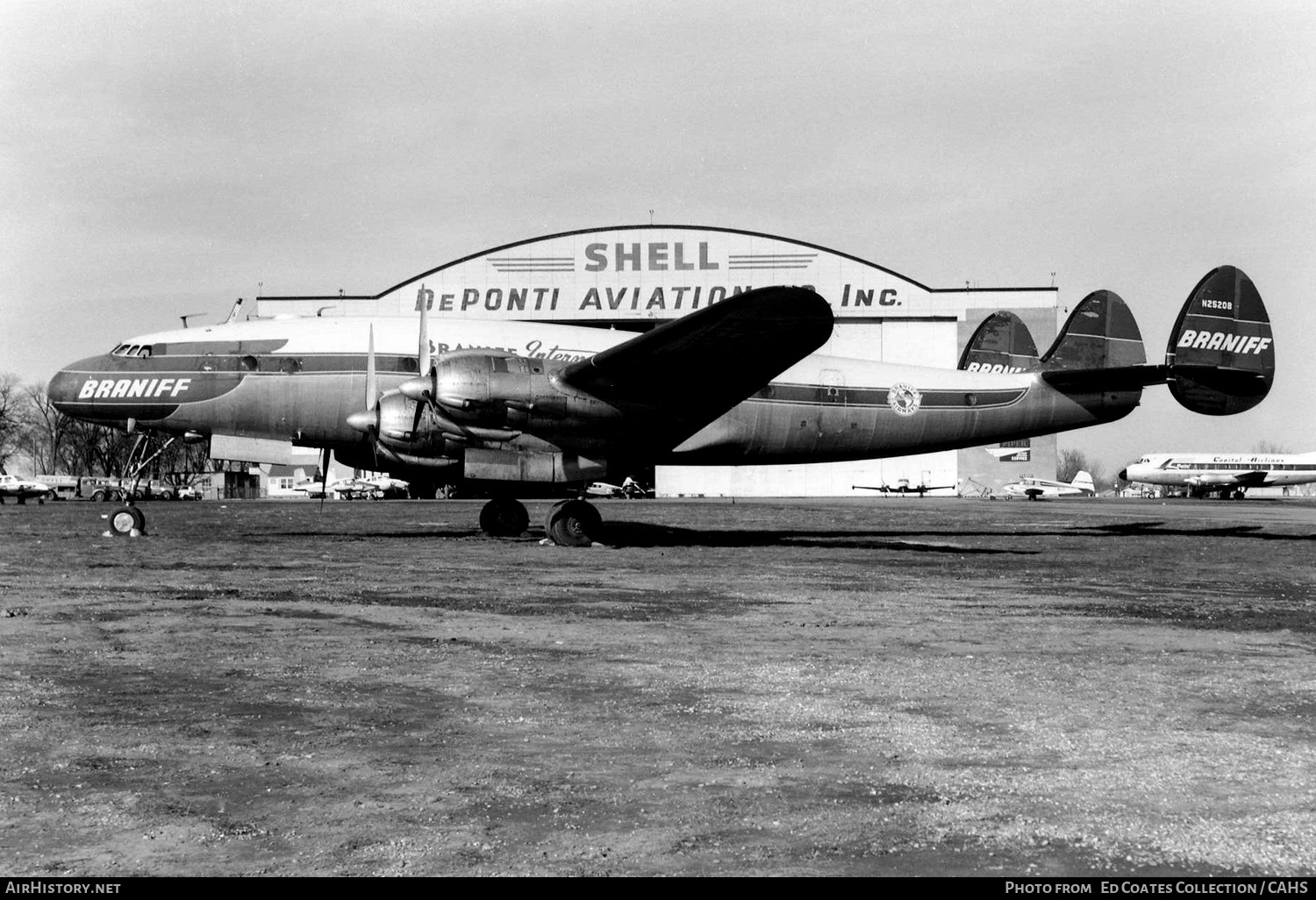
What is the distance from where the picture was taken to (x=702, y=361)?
63.5 ft

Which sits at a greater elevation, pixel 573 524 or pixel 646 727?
pixel 573 524

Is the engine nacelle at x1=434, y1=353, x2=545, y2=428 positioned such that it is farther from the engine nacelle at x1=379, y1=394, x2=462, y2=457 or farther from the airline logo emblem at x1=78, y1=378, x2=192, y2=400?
the airline logo emblem at x1=78, y1=378, x2=192, y2=400

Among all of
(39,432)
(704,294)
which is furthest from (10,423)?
(704,294)

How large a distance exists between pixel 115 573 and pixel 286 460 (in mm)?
7782

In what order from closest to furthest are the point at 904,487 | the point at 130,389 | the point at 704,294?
the point at 130,389, the point at 704,294, the point at 904,487

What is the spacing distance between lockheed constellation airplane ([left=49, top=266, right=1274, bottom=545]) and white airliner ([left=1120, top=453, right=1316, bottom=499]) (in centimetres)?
6398

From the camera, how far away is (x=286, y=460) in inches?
846

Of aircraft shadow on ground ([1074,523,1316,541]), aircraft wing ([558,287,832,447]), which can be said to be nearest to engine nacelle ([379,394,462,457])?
aircraft wing ([558,287,832,447])

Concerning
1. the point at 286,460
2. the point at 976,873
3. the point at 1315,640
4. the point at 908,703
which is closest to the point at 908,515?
the point at 286,460

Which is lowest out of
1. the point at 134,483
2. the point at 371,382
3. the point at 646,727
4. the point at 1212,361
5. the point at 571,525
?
the point at 646,727

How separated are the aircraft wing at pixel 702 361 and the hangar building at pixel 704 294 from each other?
46307 millimetres

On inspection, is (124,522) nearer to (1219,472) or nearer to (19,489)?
(19,489)

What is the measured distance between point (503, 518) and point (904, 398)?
8800 millimetres
